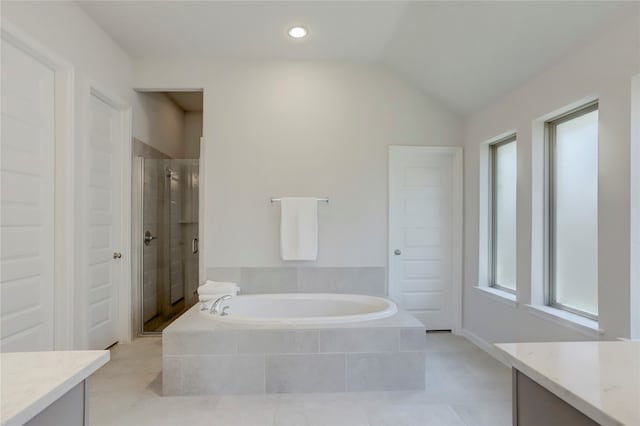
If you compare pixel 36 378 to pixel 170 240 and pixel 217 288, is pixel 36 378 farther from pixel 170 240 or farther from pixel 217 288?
A: pixel 170 240

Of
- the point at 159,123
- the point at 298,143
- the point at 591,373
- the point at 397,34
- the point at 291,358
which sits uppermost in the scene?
the point at 397,34

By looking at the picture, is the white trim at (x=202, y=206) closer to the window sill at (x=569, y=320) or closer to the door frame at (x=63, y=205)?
the door frame at (x=63, y=205)

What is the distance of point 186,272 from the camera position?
3576mm

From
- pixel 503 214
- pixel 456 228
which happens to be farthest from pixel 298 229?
pixel 503 214

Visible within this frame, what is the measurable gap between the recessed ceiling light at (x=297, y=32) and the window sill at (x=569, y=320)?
2.64 m

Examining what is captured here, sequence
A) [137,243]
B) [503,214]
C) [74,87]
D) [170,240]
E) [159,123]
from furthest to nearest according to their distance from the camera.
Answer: [159,123]
[170,240]
[137,243]
[503,214]
[74,87]

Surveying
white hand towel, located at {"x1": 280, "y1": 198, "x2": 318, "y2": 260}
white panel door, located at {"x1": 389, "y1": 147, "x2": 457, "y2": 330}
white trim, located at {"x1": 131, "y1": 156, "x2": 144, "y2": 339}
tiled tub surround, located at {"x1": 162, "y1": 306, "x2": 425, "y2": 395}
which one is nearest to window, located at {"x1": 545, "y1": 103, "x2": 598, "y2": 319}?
tiled tub surround, located at {"x1": 162, "y1": 306, "x2": 425, "y2": 395}

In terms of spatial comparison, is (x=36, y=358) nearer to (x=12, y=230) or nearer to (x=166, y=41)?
(x=12, y=230)

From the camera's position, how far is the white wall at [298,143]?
320cm

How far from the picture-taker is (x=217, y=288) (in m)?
2.85

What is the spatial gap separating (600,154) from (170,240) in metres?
3.59

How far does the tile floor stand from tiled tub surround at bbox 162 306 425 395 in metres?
0.06

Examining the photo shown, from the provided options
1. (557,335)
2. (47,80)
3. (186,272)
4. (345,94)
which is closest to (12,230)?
(47,80)

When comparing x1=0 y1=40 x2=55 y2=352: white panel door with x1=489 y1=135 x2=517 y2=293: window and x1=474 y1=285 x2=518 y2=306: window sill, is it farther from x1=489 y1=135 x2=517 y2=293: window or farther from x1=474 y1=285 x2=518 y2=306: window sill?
x1=489 y1=135 x2=517 y2=293: window
